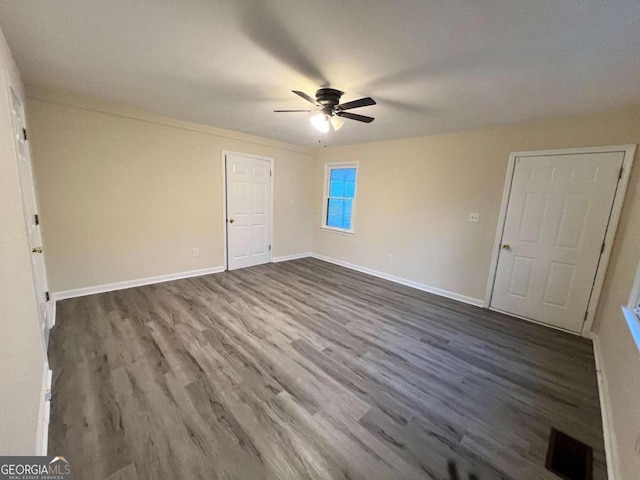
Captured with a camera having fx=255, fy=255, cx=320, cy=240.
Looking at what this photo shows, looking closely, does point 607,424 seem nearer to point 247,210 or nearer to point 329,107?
point 329,107

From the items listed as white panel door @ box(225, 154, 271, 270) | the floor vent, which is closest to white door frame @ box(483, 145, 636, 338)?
the floor vent

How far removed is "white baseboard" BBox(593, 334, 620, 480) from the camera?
1421mm

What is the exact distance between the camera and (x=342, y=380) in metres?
2.03

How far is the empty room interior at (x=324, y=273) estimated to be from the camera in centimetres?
141

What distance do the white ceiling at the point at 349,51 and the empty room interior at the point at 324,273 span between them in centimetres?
2

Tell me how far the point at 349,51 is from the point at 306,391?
2450mm

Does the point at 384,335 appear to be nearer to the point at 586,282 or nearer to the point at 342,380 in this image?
the point at 342,380

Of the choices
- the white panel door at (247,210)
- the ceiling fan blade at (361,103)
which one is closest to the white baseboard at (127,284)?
the white panel door at (247,210)

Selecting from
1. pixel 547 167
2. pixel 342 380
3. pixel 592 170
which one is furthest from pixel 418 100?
pixel 342 380

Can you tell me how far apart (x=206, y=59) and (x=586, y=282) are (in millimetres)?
4345

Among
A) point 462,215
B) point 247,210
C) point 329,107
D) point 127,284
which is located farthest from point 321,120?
point 127,284

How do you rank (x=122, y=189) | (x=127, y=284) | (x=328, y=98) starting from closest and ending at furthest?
1. (x=328, y=98)
2. (x=122, y=189)
3. (x=127, y=284)

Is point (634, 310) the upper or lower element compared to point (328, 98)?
lower

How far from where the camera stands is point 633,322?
5.71ft
